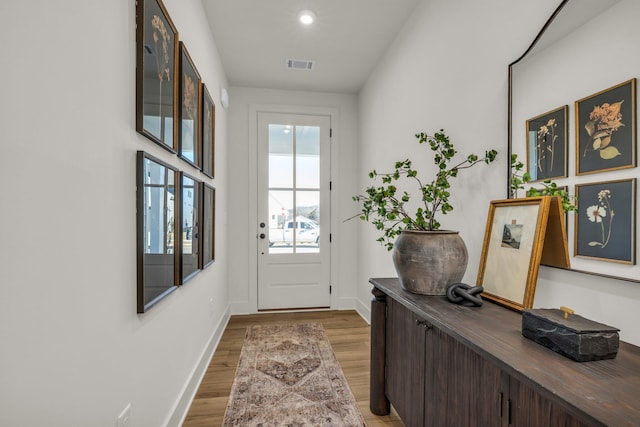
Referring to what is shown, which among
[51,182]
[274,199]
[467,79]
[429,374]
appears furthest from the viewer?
[274,199]

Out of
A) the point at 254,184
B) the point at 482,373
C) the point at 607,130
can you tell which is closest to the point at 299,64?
the point at 254,184

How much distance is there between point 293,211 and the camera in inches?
153

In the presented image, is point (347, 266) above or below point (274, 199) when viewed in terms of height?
below

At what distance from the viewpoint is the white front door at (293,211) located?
3859 millimetres

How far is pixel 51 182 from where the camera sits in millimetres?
769

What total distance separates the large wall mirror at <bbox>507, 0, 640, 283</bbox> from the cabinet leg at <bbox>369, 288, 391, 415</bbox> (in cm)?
96

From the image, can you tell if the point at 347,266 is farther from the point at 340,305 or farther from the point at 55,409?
the point at 55,409

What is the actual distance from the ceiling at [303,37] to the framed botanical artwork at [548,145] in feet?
5.32

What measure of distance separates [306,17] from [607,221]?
7.73 ft

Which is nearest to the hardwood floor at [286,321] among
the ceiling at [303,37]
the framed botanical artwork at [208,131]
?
the framed botanical artwork at [208,131]

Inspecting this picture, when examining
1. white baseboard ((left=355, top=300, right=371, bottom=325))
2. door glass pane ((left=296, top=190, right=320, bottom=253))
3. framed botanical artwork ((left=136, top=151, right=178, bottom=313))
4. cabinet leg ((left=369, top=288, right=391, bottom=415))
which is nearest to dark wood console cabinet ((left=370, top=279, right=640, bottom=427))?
cabinet leg ((left=369, top=288, right=391, bottom=415))

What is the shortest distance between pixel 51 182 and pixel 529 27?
5.78 feet

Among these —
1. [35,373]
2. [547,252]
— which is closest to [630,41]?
[547,252]

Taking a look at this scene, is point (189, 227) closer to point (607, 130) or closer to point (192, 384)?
point (192, 384)
